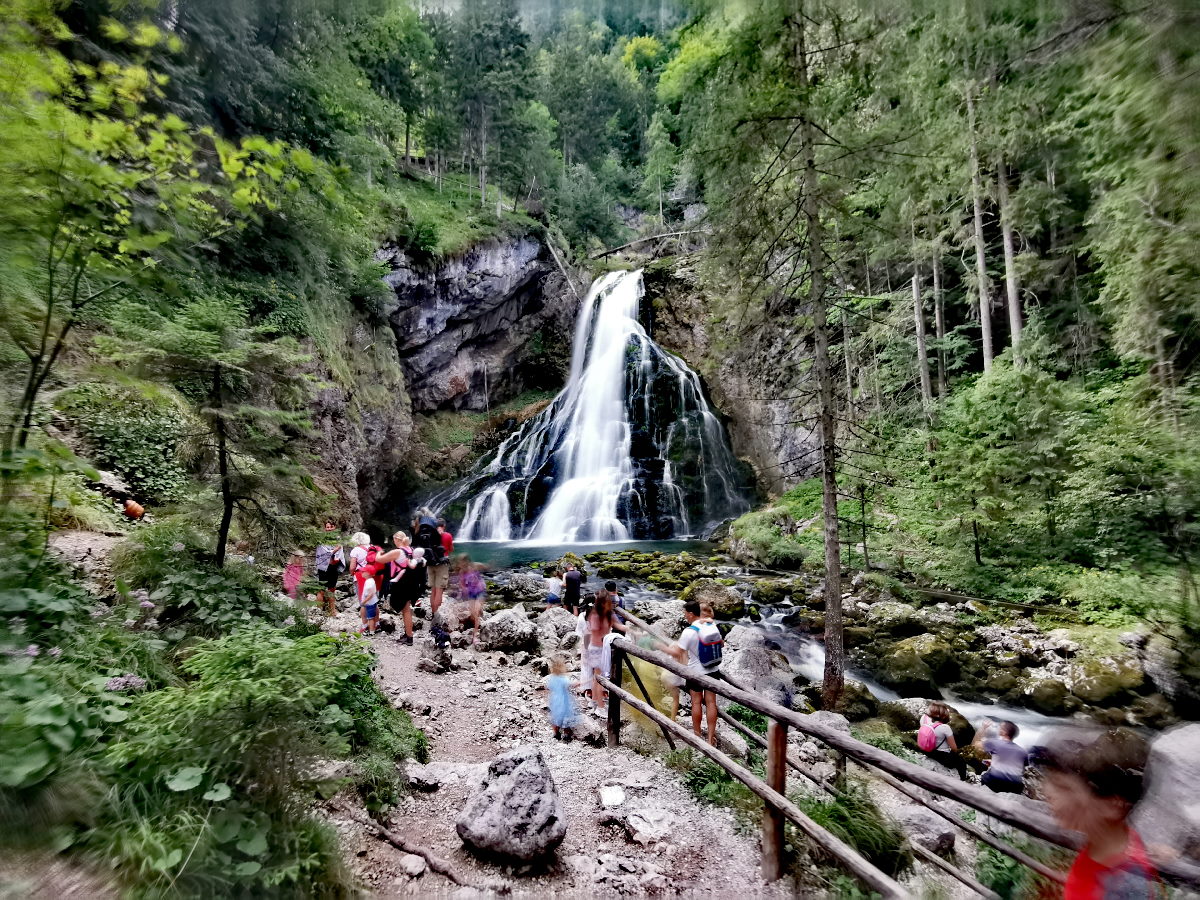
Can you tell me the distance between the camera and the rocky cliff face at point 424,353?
1593cm

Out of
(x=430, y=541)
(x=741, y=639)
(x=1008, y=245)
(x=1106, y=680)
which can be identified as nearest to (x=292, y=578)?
(x=430, y=541)

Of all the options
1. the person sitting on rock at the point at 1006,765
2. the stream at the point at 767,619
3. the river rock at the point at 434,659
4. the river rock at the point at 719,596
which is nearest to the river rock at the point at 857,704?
the stream at the point at 767,619

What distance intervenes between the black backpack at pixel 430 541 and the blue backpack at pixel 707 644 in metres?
4.79

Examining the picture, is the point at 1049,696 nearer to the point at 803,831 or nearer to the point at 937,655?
the point at 937,655

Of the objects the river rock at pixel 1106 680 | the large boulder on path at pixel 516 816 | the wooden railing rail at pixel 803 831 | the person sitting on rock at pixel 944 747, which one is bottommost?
the person sitting on rock at pixel 944 747

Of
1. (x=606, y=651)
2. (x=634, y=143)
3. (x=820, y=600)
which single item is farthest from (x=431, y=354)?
(x=634, y=143)

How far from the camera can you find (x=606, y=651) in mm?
6078

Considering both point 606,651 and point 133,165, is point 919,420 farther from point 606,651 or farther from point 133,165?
point 133,165

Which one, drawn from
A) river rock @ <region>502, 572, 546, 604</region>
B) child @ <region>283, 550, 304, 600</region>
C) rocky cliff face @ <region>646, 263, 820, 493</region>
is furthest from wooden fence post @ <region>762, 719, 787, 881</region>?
rocky cliff face @ <region>646, 263, 820, 493</region>

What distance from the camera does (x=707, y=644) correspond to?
554 centimetres

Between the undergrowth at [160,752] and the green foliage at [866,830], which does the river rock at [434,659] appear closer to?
the undergrowth at [160,752]

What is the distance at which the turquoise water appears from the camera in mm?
18047

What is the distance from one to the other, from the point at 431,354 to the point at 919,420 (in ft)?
72.6

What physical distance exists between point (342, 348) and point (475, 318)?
11668 mm
